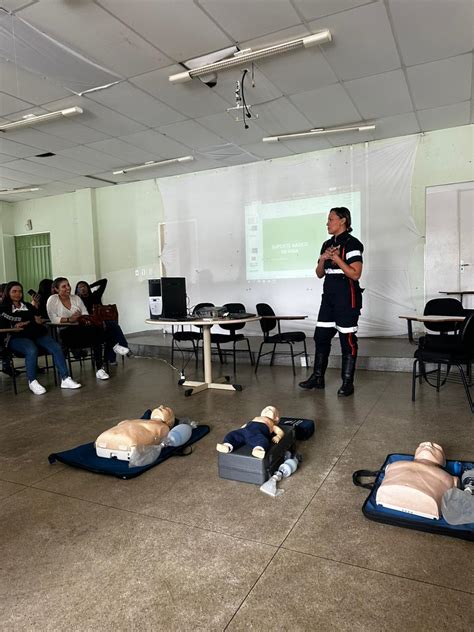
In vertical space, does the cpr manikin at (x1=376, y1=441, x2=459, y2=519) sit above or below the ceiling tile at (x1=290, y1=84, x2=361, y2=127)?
below

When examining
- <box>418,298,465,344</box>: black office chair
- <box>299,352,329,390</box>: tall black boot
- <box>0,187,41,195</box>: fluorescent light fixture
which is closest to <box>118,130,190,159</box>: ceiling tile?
<box>0,187,41,195</box>: fluorescent light fixture

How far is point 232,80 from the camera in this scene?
14.0ft

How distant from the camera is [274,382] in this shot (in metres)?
4.50

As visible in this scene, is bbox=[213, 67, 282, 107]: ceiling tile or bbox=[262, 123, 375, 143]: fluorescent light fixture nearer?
bbox=[213, 67, 282, 107]: ceiling tile

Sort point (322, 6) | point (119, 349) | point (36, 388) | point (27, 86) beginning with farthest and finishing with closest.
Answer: point (119, 349), point (36, 388), point (27, 86), point (322, 6)

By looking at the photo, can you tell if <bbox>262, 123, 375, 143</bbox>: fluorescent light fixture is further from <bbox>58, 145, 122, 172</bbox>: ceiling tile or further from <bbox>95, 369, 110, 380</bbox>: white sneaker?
<bbox>95, 369, 110, 380</bbox>: white sneaker

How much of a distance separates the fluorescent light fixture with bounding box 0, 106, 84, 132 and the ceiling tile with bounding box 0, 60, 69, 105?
232mm

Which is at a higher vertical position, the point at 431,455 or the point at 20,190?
the point at 20,190

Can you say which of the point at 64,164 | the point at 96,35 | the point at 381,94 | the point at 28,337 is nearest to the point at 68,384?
the point at 28,337

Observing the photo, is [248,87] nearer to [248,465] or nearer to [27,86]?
[27,86]

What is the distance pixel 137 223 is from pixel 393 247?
16.0 feet

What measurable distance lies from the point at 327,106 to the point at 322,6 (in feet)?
6.30

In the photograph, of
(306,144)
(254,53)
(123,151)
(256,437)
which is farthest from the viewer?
(123,151)

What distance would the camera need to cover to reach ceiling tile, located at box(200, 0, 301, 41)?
3137 millimetres
